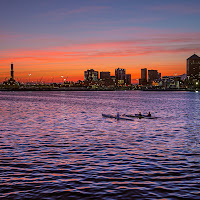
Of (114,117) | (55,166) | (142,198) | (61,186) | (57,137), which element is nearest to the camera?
(142,198)

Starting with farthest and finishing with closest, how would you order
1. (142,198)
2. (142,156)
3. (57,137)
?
(57,137) → (142,156) → (142,198)

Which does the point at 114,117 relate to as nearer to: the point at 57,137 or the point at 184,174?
the point at 57,137

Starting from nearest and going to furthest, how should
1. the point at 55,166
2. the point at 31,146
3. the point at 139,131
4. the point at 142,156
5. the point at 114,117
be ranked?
1. the point at 55,166
2. the point at 142,156
3. the point at 31,146
4. the point at 139,131
5. the point at 114,117

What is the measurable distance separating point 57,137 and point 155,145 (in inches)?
515

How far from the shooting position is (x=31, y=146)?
34781mm

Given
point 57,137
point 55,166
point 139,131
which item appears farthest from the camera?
point 139,131

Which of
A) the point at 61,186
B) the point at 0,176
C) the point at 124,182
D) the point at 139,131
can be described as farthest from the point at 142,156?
the point at 139,131

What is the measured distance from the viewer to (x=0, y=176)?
74.7 feet

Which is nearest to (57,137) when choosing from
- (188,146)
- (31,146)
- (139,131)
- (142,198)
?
(31,146)

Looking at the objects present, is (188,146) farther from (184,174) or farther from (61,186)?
(61,186)

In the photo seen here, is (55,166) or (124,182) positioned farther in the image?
(55,166)

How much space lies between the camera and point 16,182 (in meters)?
21.4

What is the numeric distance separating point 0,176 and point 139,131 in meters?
28.3

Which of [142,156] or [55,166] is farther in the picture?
[142,156]
